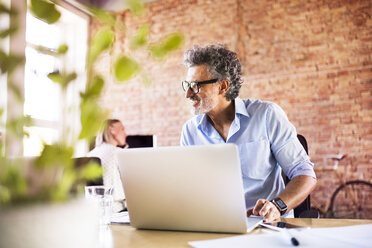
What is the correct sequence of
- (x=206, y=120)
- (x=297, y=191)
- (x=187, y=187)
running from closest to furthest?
(x=187, y=187)
(x=297, y=191)
(x=206, y=120)

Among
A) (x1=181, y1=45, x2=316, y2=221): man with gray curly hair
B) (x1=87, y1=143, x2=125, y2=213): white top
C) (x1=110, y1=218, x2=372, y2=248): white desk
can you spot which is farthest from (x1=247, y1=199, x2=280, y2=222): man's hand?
(x1=87, y1=143, x2=125, y2=213): white top

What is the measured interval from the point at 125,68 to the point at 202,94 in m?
1.64

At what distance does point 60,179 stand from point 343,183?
488 cm

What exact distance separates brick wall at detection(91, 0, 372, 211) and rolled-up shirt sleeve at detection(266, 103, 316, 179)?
2921mm

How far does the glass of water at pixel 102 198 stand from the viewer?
1.18 m

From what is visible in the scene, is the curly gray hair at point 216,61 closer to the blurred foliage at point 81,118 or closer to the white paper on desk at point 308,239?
the white paper on desk at point 308,239

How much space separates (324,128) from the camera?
196 inches

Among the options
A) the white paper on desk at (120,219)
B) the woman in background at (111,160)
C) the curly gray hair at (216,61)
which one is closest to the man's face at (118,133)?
the woman in background at (111,160)

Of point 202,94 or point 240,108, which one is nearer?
point 240,108

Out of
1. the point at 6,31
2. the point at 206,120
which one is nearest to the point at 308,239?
the point at 6,31

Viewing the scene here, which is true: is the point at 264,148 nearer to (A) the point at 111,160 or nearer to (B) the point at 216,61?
(B) the point at 216,61

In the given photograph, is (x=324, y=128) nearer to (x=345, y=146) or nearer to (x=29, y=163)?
(x=345, y=146)

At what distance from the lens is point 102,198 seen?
119cm

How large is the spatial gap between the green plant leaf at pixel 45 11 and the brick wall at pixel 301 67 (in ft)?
12.8
